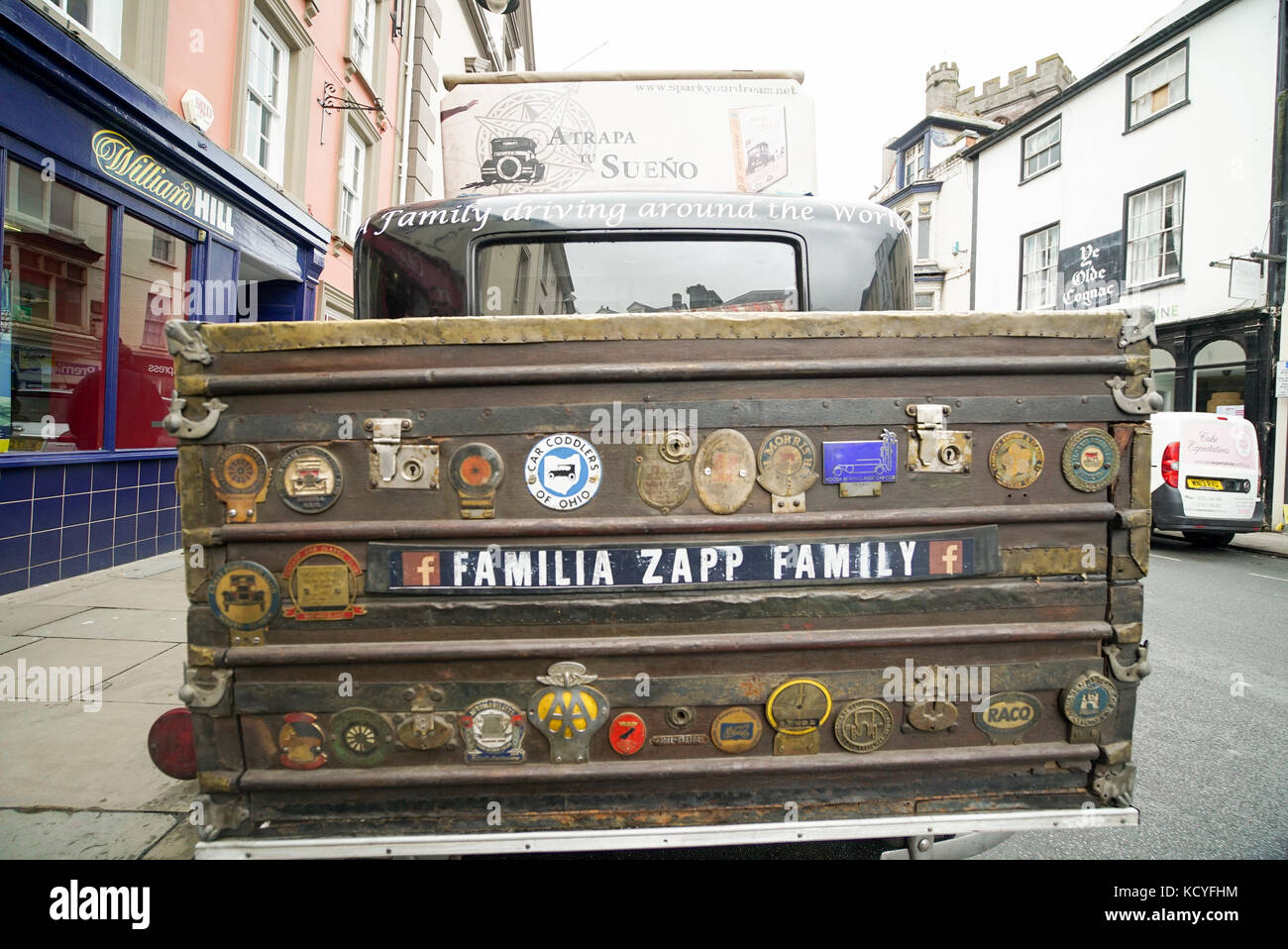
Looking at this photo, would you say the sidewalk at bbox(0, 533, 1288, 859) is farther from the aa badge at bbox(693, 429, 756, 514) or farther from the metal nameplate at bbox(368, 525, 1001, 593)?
the aa badge at bbox(693, 429, 756, 514)

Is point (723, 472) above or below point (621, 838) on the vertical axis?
above

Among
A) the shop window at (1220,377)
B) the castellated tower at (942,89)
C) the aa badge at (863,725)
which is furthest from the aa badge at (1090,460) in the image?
the castellated tower at (942,89)

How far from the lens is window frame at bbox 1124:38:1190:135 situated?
44.5ft

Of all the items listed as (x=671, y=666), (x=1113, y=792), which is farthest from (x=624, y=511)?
(x=1113, y=792)

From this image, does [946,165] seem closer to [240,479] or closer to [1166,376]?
[1166,376]

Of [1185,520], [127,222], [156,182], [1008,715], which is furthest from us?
[1185,520]

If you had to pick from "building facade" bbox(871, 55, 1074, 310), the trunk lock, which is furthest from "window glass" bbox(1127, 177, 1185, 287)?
the trunk lock

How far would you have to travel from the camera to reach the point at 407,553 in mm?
1719

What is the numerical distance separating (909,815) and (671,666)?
813 millimetres

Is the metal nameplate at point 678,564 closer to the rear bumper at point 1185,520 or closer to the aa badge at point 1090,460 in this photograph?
the aa badge at point 1090,460

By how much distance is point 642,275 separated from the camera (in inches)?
96.9

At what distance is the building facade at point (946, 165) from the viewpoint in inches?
899

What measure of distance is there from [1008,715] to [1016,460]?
29.3 inches

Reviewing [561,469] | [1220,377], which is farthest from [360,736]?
[1220,377]
